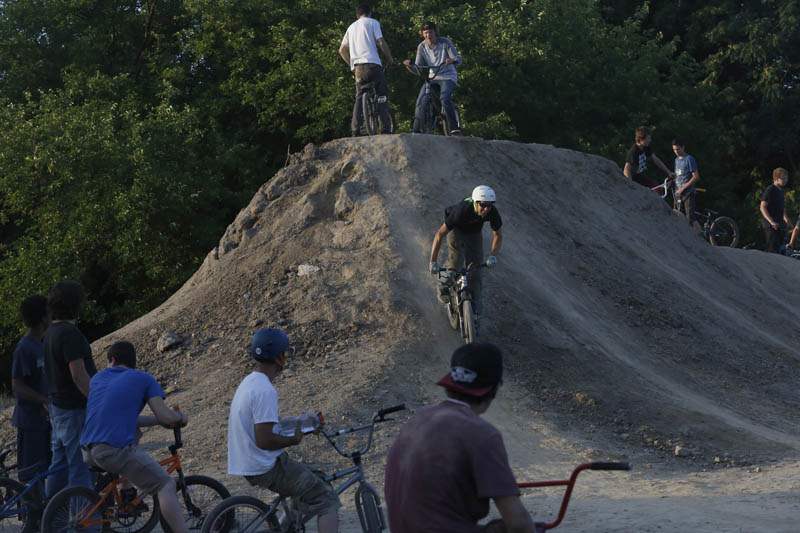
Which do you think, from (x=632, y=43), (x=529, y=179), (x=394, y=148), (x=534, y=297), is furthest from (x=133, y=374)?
(x=632, y=43)

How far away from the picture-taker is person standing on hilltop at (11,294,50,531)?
27.4 feet

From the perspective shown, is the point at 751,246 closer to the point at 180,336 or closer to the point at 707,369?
the point at 707,369

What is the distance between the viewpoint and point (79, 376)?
756 cm

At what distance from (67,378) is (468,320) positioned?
208 inches

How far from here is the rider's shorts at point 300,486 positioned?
6352 millimetres

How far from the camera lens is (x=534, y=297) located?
13797 mm

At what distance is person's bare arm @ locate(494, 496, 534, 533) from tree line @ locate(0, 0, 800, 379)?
17.7 m

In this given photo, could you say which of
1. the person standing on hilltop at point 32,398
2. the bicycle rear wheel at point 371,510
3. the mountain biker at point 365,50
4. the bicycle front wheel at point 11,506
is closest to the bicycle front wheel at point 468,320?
the mountain biker at point 365,50

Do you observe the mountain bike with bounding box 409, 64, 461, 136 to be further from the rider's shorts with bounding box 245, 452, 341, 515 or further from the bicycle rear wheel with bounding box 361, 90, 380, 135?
the rider's shorts with bounding box 245, 452, 341, 515

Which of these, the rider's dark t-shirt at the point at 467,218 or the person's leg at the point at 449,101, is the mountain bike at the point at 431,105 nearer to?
the person's leg at the point at 449,101

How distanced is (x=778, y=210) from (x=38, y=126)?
13732mm

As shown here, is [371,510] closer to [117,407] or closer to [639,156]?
[117,407]

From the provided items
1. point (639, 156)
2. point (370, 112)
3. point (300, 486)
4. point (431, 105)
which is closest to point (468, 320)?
point (370, 112)

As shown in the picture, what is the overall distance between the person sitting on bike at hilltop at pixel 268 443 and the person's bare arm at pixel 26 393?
8.70 ft
